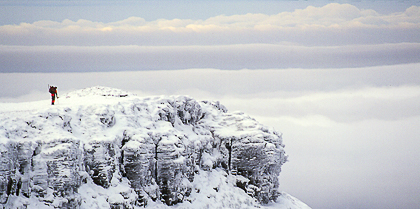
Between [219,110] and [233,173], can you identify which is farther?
[219,110]

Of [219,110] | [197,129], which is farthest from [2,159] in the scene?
[219,110]

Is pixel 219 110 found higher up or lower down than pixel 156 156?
higher up

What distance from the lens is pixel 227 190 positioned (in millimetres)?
82312

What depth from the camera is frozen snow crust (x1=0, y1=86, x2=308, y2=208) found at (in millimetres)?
58281

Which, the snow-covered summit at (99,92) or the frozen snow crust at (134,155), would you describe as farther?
the snow-covered summit at (99,92)

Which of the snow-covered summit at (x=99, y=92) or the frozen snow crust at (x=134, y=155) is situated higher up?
the snow-covered summit at (x=99, y=92)

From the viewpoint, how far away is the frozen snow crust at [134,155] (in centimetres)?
5828

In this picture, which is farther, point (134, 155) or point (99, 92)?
point (99, 92)

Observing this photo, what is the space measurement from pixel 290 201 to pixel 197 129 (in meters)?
22.4

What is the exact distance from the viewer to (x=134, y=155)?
228ft

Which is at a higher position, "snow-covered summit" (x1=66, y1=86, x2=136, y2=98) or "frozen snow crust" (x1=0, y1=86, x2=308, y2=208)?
"snow-covered summit" (x1=66, y1=86, x2=136, y2=98)

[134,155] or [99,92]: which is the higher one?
[99,92]

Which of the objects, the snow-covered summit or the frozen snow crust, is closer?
the frozen snow crust

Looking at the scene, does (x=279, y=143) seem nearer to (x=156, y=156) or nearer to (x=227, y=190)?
(x=227, y=190)
